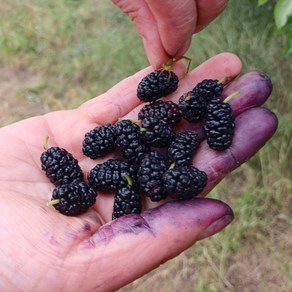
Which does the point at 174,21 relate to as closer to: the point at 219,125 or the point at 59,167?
the point at 219,125

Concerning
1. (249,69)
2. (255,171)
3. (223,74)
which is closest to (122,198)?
(223,74)

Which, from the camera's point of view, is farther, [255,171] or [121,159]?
[255,171]

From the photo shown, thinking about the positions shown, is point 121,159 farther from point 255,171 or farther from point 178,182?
point 255,171

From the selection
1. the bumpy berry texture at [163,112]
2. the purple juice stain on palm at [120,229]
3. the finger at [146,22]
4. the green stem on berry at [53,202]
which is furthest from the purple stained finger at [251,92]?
the green stem on berry at [53,202]

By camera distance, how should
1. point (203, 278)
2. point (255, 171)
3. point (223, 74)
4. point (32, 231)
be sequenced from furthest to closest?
point (255, 171) → point (203, 278) → point (223, 74) → point (32, 231)

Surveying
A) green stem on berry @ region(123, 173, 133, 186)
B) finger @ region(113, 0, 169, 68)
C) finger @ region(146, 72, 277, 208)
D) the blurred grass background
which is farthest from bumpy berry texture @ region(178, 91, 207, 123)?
the blurred grass background

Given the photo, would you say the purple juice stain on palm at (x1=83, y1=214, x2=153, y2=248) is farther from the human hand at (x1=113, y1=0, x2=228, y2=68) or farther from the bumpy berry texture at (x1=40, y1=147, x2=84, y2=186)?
the human hand at (x1=113, y1=0, x2=228, y2=68)

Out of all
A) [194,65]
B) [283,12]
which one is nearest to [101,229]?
[283,12]
